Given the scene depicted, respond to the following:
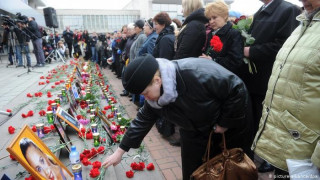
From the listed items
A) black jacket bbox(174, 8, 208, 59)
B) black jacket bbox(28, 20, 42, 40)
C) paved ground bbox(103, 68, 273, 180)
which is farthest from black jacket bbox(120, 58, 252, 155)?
black jacket bbox(28, 20, 42, 40)

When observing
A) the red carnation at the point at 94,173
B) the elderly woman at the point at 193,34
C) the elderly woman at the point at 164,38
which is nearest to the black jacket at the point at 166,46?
the elderly woman at the point at 164,38

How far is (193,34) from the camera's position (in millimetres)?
2783

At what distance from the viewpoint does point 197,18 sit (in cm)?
285

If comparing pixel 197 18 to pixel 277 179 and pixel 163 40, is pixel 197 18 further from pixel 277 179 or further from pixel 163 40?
Result: pixel 277 179

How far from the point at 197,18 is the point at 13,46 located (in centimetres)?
905

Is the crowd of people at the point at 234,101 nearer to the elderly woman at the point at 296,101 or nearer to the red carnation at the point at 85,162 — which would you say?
the elderly woman at the point at 296,101

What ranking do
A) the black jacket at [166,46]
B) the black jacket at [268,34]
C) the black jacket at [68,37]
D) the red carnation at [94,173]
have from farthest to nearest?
the black jacket at [68,37] < the black jacket at [166,46] < the black jacket at [268,34] < the red carnation at [94,173]

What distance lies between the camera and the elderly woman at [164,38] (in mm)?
3449

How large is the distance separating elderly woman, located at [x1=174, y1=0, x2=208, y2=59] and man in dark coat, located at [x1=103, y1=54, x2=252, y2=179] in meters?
1.29

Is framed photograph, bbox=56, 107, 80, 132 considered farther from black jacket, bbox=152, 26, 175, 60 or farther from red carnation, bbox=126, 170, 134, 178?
black jacket, bbox=152, 26, 175, 60

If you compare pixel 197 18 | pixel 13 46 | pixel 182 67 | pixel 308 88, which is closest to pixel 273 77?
pixel 308 88

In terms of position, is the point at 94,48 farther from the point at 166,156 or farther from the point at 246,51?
the point at 246,51

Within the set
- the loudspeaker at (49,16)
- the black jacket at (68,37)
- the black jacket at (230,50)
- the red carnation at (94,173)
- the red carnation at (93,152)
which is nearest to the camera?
the red carnation at (94,173)

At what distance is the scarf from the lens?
136cm
